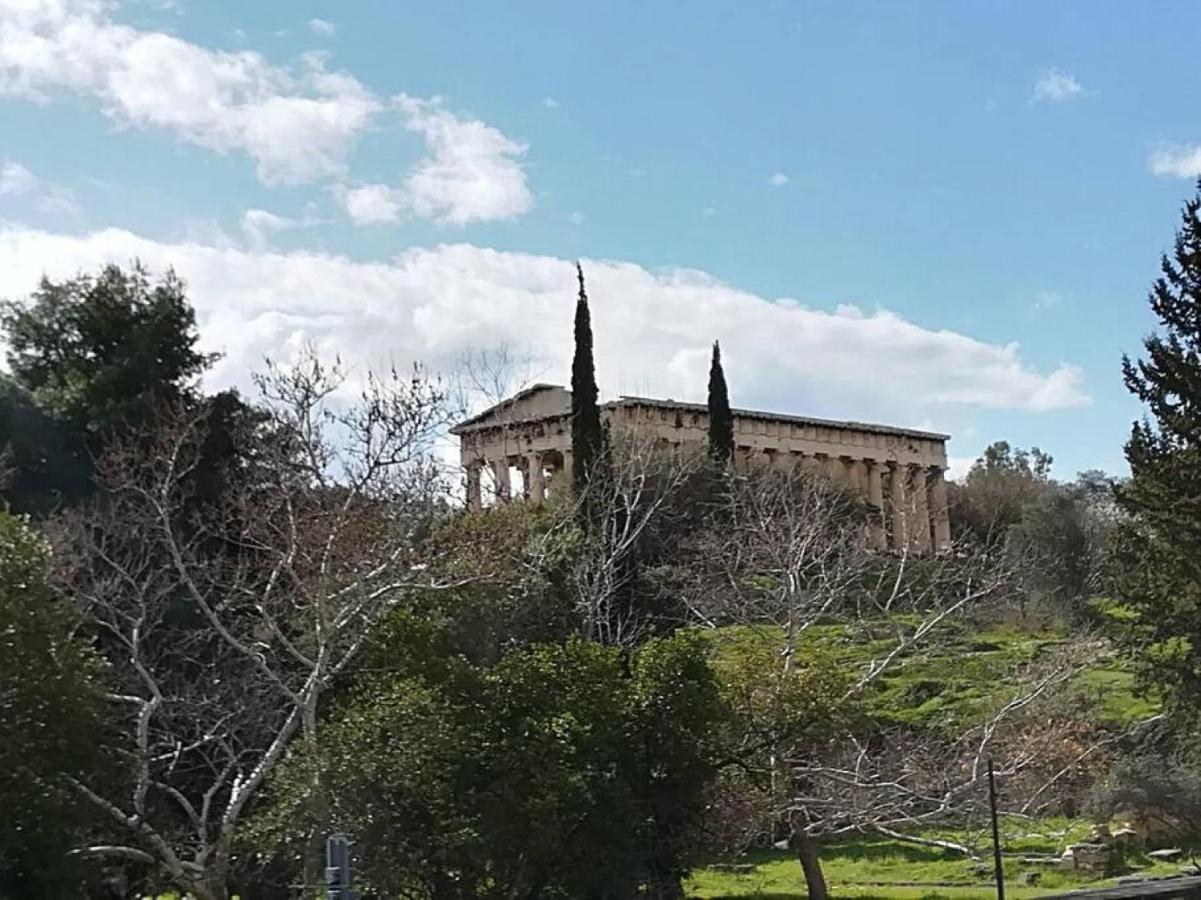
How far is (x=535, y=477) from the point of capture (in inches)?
1608

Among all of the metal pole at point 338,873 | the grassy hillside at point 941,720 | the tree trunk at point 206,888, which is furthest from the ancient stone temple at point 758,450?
the metal pole at point 338,873

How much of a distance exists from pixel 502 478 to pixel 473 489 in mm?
2909

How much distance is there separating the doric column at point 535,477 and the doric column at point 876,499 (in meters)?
11.6

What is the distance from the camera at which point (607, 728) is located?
16.2 m

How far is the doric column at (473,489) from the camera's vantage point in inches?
919

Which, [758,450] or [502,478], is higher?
[758,450]

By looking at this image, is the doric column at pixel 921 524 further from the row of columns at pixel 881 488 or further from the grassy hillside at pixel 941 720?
the grassy hillside at pixel 941 720

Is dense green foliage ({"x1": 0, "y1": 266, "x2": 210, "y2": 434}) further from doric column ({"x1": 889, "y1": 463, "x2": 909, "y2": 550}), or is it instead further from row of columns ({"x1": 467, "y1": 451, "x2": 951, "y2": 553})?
doric column ({"x1": 889, "y1": 463, "x2": 909, "y2": 550})

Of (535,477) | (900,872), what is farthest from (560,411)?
(900,872)

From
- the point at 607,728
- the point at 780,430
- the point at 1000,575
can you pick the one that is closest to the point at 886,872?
the point at 1000,575

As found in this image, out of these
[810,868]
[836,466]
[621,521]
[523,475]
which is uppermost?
[836,466]

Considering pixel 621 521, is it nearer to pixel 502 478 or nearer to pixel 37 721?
pixel 502 478

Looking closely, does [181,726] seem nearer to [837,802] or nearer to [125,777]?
[125,777]

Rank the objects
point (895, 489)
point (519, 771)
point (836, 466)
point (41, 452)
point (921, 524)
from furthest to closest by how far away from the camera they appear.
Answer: point (836, 466) < point (895, 489) < point (921, 524) < point (41, 452) < point (519, 771)
